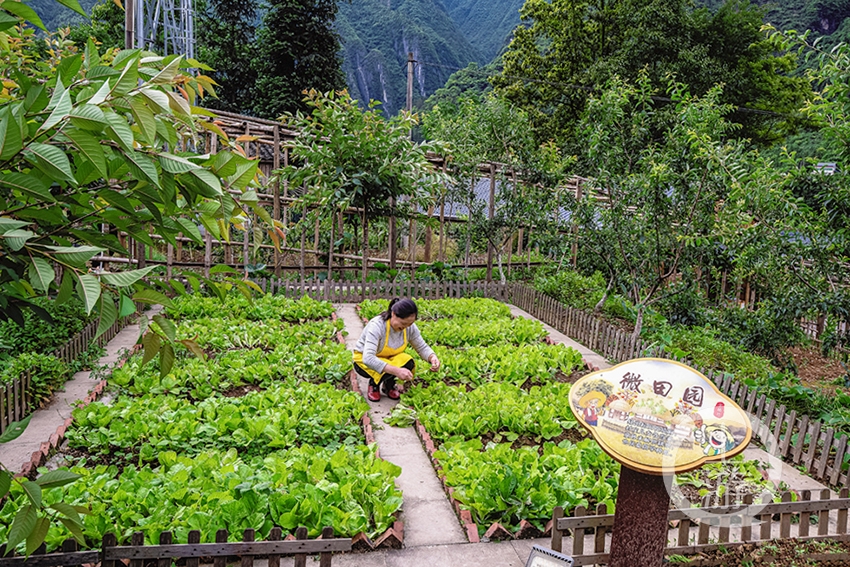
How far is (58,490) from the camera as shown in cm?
366

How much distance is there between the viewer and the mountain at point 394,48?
70.1m

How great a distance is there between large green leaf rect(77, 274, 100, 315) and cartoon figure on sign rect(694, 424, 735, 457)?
114 inches

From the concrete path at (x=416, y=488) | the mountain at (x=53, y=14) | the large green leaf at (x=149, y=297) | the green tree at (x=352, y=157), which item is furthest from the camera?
the mountain at (x=53, y=14)

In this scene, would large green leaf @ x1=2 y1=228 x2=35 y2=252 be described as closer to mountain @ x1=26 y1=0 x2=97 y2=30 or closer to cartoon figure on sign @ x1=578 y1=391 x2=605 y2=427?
cartoon figure on sign @ x1=578 y1=391 x2=605 y2=427

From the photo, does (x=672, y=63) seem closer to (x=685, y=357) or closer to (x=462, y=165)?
(x=462, y=165)

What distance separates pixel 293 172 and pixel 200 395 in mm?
6753

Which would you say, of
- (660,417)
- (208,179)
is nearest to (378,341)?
(660,417)

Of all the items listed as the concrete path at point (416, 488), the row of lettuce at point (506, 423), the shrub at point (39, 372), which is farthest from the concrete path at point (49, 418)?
the row of lettuce at point (506, 423)

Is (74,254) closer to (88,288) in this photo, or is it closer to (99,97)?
(88,288)

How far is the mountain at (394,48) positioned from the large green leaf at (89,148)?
66.8 m

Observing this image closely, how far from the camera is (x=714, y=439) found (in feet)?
9.95

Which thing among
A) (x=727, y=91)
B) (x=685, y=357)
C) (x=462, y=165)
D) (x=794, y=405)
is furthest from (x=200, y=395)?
(x=727, y=91)

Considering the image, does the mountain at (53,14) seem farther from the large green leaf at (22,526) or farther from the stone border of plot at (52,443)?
the large green leaf at (22,526)

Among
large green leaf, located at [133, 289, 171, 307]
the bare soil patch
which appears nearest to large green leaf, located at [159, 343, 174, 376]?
large green leaf, located at [133, 289, 171, 307]
